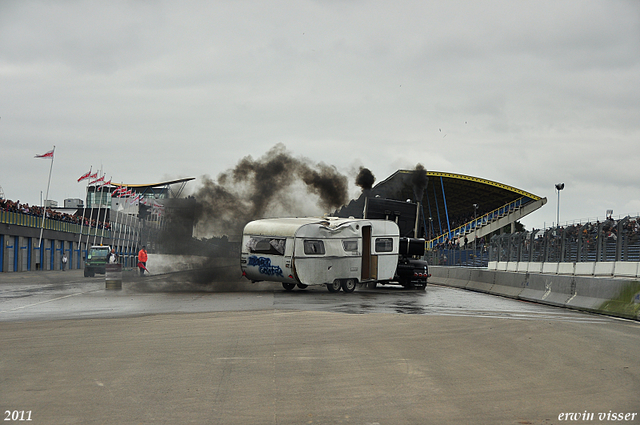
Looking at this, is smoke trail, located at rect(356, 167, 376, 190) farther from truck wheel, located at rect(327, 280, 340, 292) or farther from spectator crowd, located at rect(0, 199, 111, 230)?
spectator crowd, located at rect(0, 199, 111, 230)

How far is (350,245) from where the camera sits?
25.2 m

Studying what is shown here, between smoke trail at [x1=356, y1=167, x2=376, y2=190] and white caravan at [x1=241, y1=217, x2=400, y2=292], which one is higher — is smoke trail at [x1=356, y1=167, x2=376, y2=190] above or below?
above

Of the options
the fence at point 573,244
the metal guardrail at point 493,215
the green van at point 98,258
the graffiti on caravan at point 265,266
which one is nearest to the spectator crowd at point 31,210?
the green van at point 98,258

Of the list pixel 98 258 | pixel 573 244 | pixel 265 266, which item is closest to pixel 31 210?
pixel 98 258

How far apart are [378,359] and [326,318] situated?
531 cm

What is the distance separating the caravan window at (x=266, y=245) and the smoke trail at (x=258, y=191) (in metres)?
8.58

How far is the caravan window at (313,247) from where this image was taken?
2383 cm

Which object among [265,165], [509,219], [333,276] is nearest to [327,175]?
[265,165]

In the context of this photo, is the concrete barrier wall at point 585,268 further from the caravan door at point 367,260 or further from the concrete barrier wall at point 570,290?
the caravan door at point 367,260

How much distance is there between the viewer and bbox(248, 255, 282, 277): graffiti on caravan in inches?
958

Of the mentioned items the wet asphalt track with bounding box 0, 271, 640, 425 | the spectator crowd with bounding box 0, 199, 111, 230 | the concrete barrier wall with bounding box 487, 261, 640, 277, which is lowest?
the wet asphalt track with bounding box 0, 271, 640, 425

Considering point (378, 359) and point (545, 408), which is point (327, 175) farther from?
point (545, 408)

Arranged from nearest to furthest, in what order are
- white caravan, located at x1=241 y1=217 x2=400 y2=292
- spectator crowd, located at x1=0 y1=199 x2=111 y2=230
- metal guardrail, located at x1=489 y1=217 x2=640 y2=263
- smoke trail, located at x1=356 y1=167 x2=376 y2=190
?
metal guardrail, located at x1=489 y1=217 x2=640 y2=263, white caravan, located at x1=241 y1=217 x2=400 y2=292, smoke trail, located at x1=356 y1=167 x2=376 y2=190, spectator crowd, located at x1=0 y1=199 x2=111 y2=230

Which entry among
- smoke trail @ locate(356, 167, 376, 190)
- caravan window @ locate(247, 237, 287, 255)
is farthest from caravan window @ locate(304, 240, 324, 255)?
smoke trail @ locate(356, 167, 376, 190)
